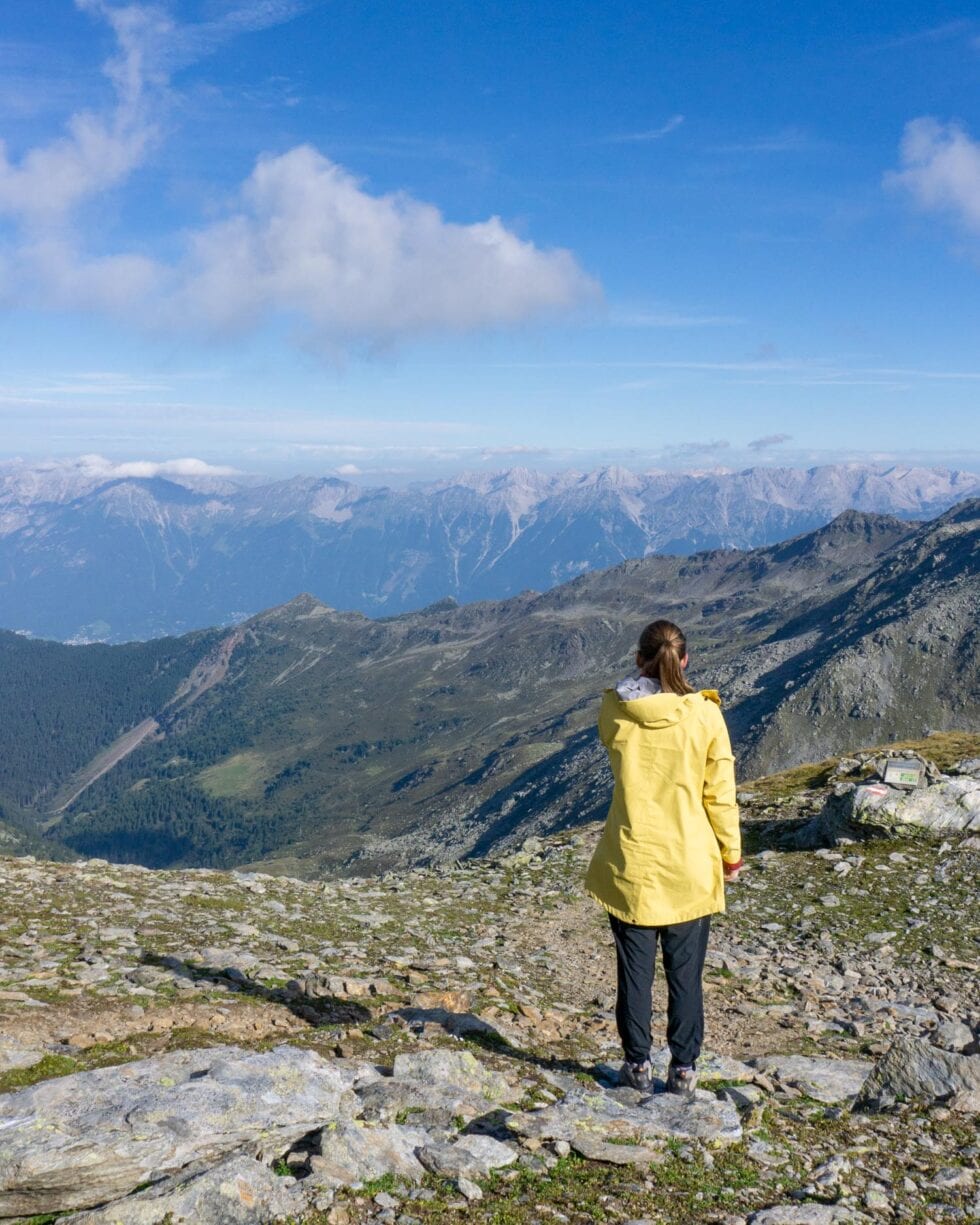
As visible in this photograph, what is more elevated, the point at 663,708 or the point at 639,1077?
the point at 663,708

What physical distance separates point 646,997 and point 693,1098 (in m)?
1.04

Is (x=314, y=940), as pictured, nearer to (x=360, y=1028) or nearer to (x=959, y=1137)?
(x=360, y=1028)

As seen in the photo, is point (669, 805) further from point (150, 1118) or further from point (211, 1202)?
point (150, 1118)

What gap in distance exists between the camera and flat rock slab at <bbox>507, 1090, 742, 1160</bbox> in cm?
755

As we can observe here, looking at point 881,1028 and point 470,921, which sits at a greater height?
point 881,1028

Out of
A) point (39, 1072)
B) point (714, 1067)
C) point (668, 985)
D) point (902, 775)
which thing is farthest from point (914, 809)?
point (39, 1072)


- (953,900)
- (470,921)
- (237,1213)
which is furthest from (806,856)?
(237,1213)

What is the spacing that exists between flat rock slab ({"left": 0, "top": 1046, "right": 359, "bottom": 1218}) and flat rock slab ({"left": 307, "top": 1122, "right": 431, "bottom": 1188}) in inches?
17.1

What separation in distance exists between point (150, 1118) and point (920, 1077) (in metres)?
7.82

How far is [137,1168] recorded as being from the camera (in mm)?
6258

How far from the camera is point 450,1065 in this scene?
8695 mm

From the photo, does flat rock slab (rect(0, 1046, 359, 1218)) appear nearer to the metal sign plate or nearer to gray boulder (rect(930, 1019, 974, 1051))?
gray boulder (rect(930, 1019, 974, 1051))

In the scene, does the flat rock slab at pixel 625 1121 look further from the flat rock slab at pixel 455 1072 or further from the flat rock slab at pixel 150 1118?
the flat rock slab at pixel 150 1118

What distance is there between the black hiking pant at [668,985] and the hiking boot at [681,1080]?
72 mm
